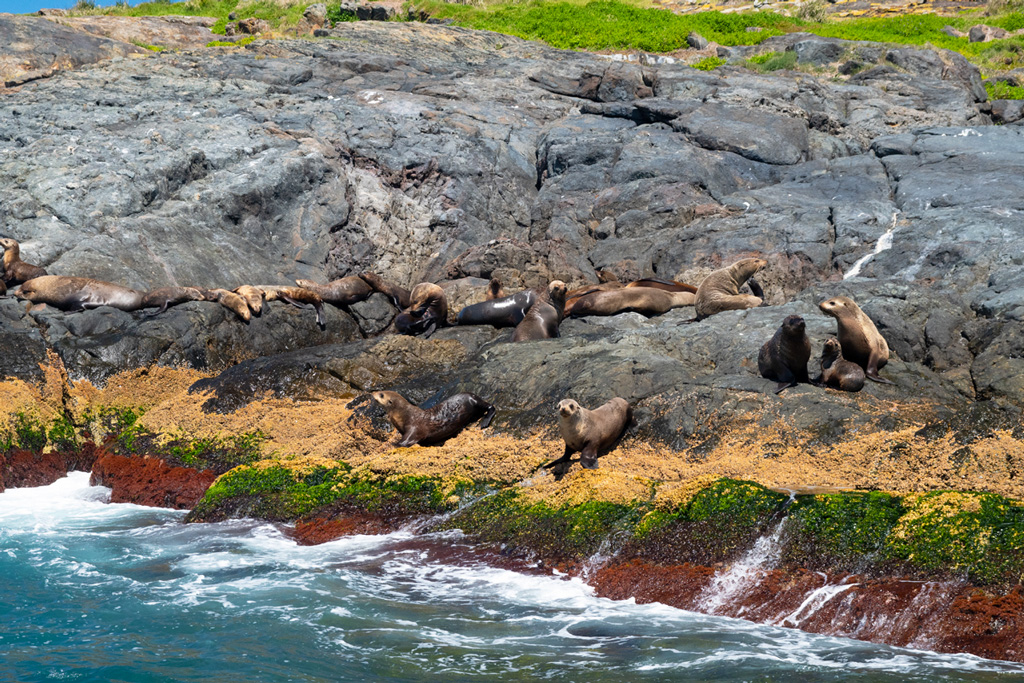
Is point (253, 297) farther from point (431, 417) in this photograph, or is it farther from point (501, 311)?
point (431, 417)

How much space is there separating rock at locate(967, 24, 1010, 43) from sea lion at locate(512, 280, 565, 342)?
27.6 metres

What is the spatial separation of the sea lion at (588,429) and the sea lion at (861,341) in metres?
2.99

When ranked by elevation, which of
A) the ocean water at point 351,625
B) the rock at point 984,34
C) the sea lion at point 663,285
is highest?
the rock at point 984,34

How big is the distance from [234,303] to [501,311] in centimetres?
449

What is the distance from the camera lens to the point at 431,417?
10.4 metres

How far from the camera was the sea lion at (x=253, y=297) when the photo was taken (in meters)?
14.8

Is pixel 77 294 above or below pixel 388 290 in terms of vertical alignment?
above

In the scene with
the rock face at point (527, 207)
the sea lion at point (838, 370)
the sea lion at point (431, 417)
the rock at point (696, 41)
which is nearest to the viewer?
the sea lion at point (838, 370)

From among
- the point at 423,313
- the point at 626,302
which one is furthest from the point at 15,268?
the point at 626,302

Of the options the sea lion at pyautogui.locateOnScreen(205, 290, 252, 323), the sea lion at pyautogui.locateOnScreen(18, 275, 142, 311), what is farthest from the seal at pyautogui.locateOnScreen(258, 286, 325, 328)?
the sea lion at pyautogui.locateOnScreen(18, 275, 142, 311)

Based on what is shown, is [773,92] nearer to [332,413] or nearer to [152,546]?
[332,413]

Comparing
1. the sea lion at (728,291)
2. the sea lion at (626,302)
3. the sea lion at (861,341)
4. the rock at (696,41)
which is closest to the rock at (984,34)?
the rock at (696,41)

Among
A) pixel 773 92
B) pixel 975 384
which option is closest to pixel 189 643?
pixel 975 384

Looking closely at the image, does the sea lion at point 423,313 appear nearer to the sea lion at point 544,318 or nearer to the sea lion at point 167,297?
the sea lion at point 544,318
